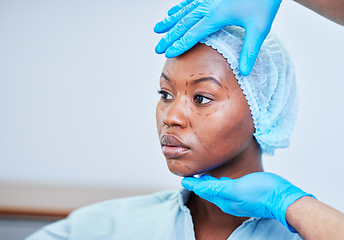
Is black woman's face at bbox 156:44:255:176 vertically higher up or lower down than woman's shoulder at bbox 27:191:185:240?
higher up

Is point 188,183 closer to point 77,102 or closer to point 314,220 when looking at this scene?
point 314,220

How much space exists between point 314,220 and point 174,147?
441mm

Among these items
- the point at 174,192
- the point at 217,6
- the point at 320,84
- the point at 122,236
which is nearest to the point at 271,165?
the point at 320,84

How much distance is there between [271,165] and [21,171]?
1.43 meters

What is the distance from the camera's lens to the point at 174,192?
1.64m

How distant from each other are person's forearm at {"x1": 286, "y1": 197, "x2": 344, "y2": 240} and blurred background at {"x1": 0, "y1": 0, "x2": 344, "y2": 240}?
4.34 feet

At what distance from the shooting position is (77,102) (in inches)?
94.3

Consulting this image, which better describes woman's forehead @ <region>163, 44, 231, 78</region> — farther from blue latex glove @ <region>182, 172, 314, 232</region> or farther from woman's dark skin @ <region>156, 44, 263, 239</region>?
blue latex glove @ <region>182, 172, 314, 232</region>

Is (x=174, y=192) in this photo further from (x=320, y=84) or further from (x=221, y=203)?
(x=320, y=84)

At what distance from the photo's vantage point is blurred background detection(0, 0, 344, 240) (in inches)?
93.0

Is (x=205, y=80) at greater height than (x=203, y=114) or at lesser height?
greater

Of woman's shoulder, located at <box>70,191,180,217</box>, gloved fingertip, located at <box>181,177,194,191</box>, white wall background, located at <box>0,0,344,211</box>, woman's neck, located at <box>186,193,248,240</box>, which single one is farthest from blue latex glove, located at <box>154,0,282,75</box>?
white wall background, located at <box>0,0,344,211</box>

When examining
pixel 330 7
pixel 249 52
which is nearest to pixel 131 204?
pixel 249 52

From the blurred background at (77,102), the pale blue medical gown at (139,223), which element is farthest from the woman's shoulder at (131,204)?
the blurred background at (77,102)
